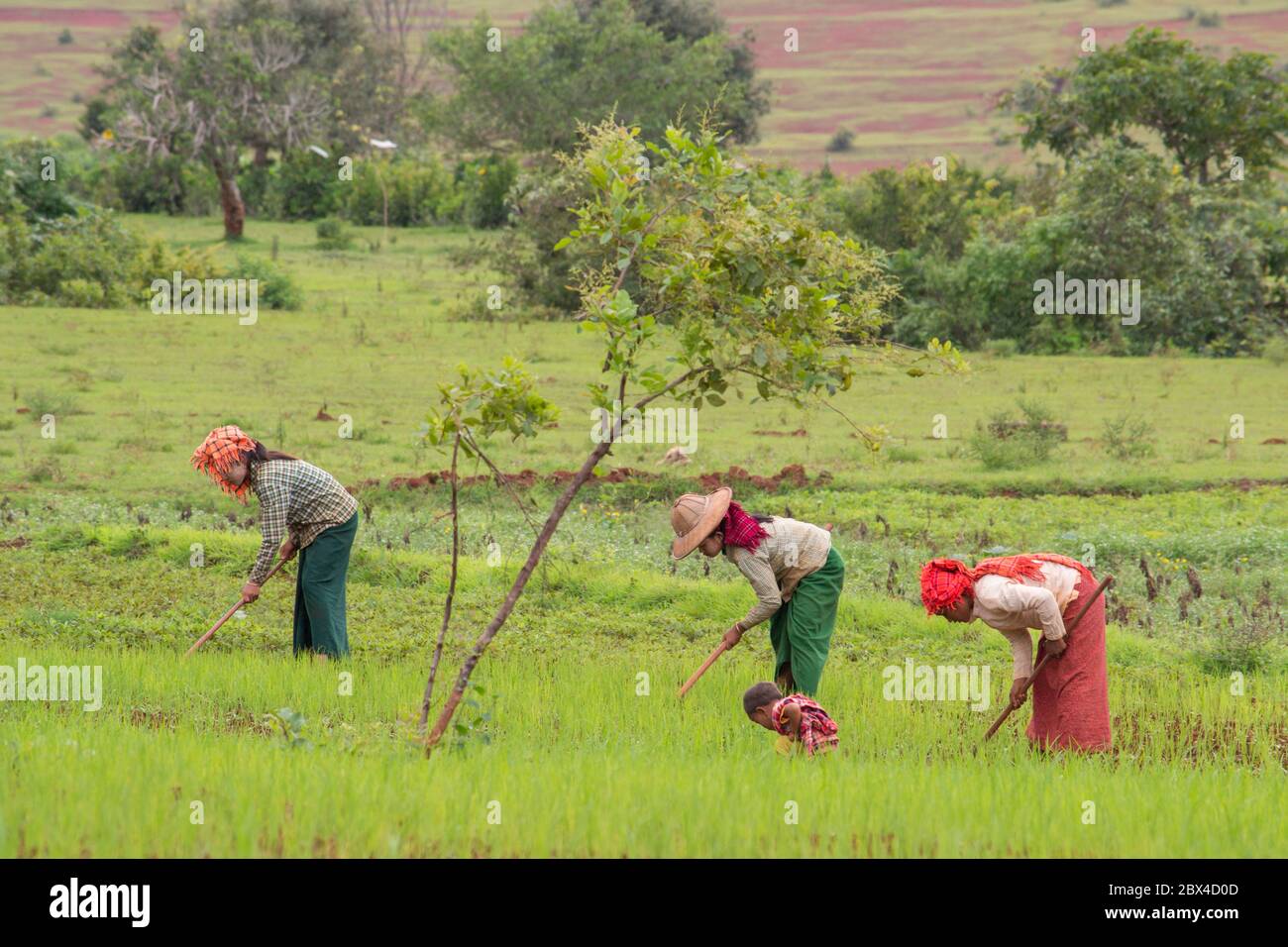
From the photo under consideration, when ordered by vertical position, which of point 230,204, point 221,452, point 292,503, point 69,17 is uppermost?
point 69,17

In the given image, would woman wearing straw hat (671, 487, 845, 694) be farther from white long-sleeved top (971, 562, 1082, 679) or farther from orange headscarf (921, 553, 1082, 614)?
white long-sleeved top (971, 562, 1082, 679)

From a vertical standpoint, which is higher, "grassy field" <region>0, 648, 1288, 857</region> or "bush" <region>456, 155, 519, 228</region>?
"bush" <region>456, 155, 519, 228</region>

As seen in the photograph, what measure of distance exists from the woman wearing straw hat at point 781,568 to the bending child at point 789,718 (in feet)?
2.51

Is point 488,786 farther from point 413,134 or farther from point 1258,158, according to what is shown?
point 413,134

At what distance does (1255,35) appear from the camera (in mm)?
74062

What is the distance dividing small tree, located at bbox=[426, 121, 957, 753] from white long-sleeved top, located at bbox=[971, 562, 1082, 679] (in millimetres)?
1093

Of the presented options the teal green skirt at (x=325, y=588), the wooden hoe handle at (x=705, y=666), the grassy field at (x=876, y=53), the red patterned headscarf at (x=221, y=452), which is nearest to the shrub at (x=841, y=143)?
the grassy field at (x=876, y=53)

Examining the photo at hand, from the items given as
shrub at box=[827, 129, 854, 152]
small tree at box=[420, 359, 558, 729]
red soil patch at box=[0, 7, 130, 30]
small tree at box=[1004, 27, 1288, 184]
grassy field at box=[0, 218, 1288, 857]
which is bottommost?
grassy field at box=[0, 218, 1288, 857]

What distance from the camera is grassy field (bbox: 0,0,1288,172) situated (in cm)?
6894

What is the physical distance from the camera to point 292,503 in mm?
9266

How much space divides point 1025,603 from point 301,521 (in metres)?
4.36

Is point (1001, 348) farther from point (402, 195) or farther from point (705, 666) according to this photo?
point (705, 666)

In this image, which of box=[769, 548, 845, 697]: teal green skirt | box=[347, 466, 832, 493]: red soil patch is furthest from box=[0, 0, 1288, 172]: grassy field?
box=[769, 548, 845, 697]: teal green skirt

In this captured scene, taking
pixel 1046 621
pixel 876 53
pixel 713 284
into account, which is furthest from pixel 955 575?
pixel 876 53
